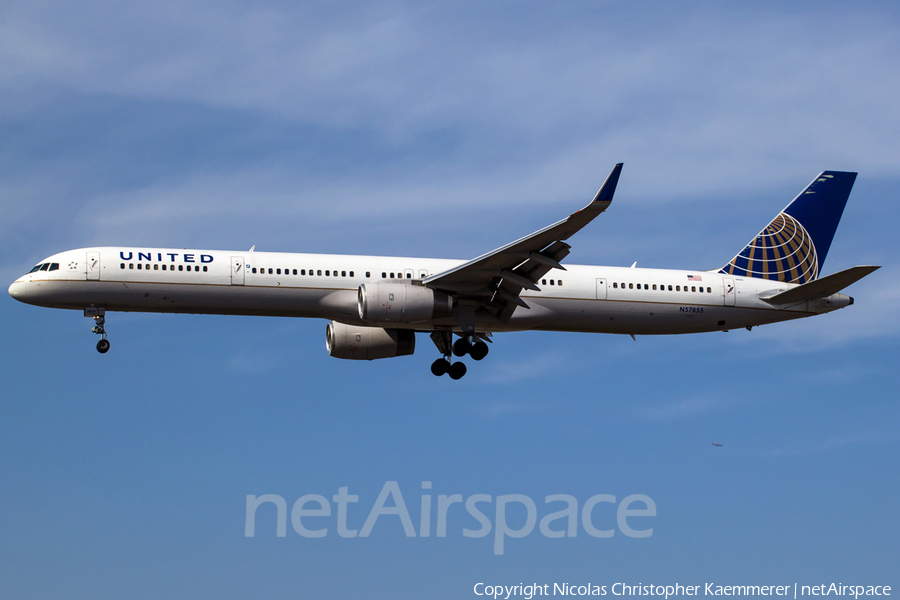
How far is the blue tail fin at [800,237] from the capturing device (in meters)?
41.6

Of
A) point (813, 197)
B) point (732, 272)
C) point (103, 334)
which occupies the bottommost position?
point (103, 334)

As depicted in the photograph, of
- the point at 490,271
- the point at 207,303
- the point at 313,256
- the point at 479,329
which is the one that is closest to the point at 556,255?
the point at 490,271

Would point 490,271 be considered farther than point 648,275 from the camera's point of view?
No

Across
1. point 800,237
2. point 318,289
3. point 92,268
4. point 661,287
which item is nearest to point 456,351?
point 318,289

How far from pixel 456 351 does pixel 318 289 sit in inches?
239

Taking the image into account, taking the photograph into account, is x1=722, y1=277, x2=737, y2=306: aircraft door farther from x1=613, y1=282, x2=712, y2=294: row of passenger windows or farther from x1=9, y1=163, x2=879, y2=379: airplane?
x1=613, y1=282, x2=712, y2=294: row of passenger windows

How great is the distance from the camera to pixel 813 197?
4388cm

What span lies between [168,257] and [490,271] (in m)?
11.3

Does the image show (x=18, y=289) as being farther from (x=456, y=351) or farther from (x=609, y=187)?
(x=609, y=187)

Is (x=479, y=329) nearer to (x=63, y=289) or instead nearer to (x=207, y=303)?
(x=207, y=303)

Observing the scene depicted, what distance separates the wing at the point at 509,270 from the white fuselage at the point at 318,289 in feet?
3.68

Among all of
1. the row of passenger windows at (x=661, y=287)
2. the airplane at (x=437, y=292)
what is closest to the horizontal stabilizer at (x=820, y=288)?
the airplane at (x=437, y=292)

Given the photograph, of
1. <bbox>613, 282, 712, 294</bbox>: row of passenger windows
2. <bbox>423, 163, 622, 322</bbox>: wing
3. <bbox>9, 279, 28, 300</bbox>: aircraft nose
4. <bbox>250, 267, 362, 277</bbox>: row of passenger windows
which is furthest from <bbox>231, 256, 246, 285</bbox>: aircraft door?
<bbox>613, 282, 712, 294</bbox>: row of passenger windows

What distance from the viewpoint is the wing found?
109ft
